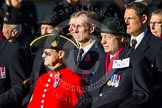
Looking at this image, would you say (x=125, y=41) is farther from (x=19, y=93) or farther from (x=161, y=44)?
(x=19, y=93)

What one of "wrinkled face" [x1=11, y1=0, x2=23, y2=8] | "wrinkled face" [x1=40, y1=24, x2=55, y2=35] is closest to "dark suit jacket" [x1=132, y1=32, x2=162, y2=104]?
"wrinkled face" [x1=40, y1=24, x2=55, y2=35]

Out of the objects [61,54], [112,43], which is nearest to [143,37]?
[112,43]

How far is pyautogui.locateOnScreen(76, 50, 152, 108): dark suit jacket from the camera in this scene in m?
6.00

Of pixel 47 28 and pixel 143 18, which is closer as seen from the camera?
pixel 143 18

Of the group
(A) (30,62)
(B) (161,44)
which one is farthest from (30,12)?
(B) (161,44)

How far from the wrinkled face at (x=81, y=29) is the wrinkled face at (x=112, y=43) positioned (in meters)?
0.75

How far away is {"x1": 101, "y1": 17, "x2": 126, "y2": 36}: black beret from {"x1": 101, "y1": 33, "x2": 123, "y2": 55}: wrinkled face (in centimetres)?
4

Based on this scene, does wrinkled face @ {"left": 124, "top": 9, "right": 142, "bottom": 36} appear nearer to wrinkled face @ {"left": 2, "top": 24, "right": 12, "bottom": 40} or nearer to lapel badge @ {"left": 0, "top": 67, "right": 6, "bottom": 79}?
lapel badge @ {"left": 0, "top": 67, "right": 6, "bottom": 79}

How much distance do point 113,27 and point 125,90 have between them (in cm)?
69

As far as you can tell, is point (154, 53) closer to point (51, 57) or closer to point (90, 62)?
point (90, 62)

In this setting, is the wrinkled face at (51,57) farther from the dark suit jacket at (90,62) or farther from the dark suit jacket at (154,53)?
the dark suit jacket at (154,53)

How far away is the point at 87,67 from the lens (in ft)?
23.4

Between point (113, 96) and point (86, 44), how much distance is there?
47.5 inches

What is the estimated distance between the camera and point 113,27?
6.54m
